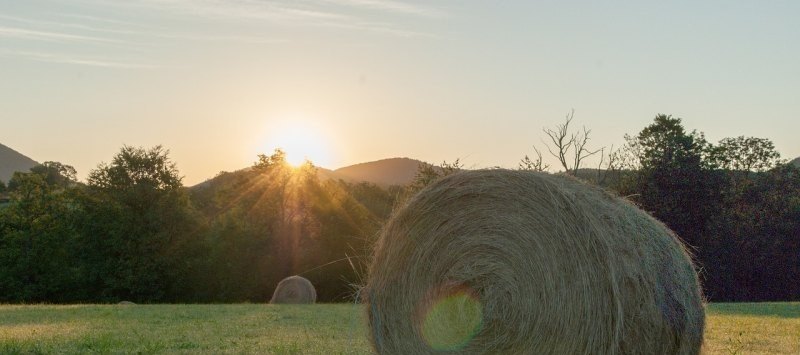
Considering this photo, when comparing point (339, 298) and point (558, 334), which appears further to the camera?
point (339, 298)

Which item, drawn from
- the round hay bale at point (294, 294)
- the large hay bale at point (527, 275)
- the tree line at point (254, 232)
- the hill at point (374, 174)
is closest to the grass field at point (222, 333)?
the large hay bale at point (527, 275)

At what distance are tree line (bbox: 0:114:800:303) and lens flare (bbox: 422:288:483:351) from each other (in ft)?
106

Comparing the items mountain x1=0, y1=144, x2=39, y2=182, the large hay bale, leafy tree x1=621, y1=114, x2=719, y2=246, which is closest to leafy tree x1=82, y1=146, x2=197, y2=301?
leafy tree x1=621, y1=114, x2=719, y2=246

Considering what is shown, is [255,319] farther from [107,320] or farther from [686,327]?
[686,327]

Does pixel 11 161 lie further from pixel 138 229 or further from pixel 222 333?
pixel 222 333

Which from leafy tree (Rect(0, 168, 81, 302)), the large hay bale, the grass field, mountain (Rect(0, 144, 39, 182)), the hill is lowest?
the grass field

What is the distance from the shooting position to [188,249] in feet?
158

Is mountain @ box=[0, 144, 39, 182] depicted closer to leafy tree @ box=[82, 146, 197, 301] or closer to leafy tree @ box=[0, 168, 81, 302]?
leafy tree @ box=[0, 168, 81, 302]

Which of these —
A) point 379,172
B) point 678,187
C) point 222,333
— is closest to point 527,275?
point 222,333

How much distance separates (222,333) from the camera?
50.2ft

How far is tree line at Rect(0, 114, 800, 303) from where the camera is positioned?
43.7 m

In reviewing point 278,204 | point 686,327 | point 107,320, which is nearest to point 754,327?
point 686,327

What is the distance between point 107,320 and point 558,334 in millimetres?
12957

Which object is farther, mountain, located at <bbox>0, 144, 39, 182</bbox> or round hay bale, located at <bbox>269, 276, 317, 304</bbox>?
mountain, located at <bbox>0, 144, 39, 182</bbox>
